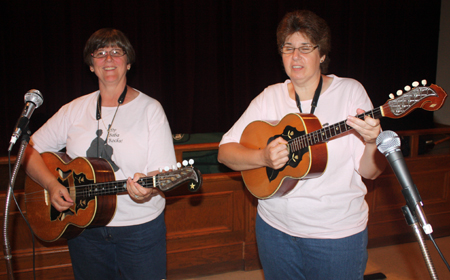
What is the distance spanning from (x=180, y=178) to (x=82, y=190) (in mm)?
615

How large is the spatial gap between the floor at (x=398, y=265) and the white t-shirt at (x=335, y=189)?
1.74 metres

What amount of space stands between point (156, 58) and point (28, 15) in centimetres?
123

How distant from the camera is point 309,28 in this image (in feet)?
4.92

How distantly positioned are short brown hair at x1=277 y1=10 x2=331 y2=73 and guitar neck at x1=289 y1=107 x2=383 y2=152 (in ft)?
1.28

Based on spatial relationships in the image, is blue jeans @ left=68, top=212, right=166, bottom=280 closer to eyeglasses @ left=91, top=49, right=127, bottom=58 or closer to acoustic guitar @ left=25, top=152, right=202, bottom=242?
acoustic guitar @ left=25, top=152, right=202, bottom=242

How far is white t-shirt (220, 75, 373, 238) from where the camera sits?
4.69 feet

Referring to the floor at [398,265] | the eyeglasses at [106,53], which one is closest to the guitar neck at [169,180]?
the eyeglasses at [106,53]

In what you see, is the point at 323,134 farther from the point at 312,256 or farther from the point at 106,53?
the point at 106,53

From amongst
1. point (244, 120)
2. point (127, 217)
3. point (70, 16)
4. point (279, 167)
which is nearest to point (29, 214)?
point (127, 217)

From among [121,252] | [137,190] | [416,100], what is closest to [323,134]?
[416,100]

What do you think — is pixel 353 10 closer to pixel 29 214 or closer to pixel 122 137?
pixel 122 137

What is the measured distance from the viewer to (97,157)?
5.86ft

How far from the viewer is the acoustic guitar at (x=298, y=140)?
45.2 inches

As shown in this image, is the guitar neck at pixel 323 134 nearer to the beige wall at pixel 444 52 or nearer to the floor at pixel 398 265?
the floor at pixel 398 265
